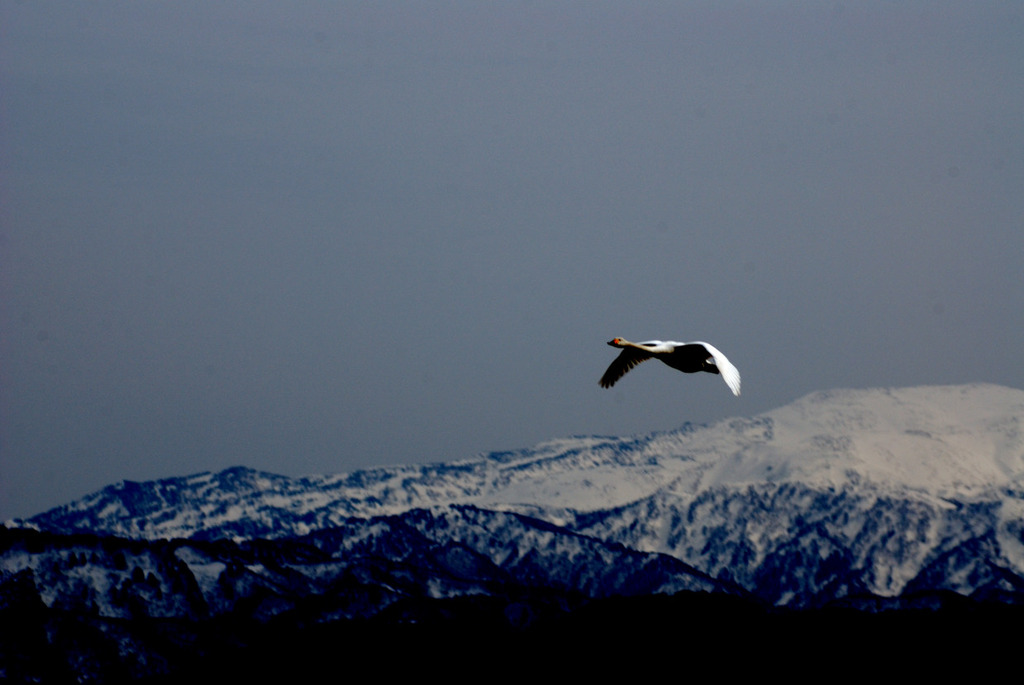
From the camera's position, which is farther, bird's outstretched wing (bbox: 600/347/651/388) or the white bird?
bird's outstretched wing (bbox: 600/347/651/388)

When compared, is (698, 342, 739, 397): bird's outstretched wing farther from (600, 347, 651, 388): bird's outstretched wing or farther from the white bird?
(600, 347, 651, 388): bird's outstretched wing

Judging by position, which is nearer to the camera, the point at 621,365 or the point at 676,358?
the point at 676,358

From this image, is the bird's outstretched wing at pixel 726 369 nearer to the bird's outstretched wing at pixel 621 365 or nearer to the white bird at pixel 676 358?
the white bird at pixel 676 358

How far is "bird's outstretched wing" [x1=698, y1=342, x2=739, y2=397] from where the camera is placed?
185 ft

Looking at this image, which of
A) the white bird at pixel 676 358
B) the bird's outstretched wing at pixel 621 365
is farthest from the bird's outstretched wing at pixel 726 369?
the bird's outstretched wing at pixel 621 365

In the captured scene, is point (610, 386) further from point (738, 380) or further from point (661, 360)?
point (738, 380)

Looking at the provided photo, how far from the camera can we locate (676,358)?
202ft

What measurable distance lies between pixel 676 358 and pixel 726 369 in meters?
4.13

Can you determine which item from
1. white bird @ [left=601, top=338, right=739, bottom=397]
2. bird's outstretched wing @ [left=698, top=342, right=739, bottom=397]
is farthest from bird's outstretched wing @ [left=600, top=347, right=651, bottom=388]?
bird's outstretched wing @ [left=698, top=342, right=739, bottom=397]

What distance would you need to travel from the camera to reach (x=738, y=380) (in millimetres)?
57031

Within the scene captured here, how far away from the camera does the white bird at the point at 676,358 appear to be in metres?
58.1

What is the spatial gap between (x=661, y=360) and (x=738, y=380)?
270 inches

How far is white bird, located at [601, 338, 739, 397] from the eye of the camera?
58094 millimetres

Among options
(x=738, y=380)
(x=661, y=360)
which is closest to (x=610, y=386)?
(x=661, y=360)
